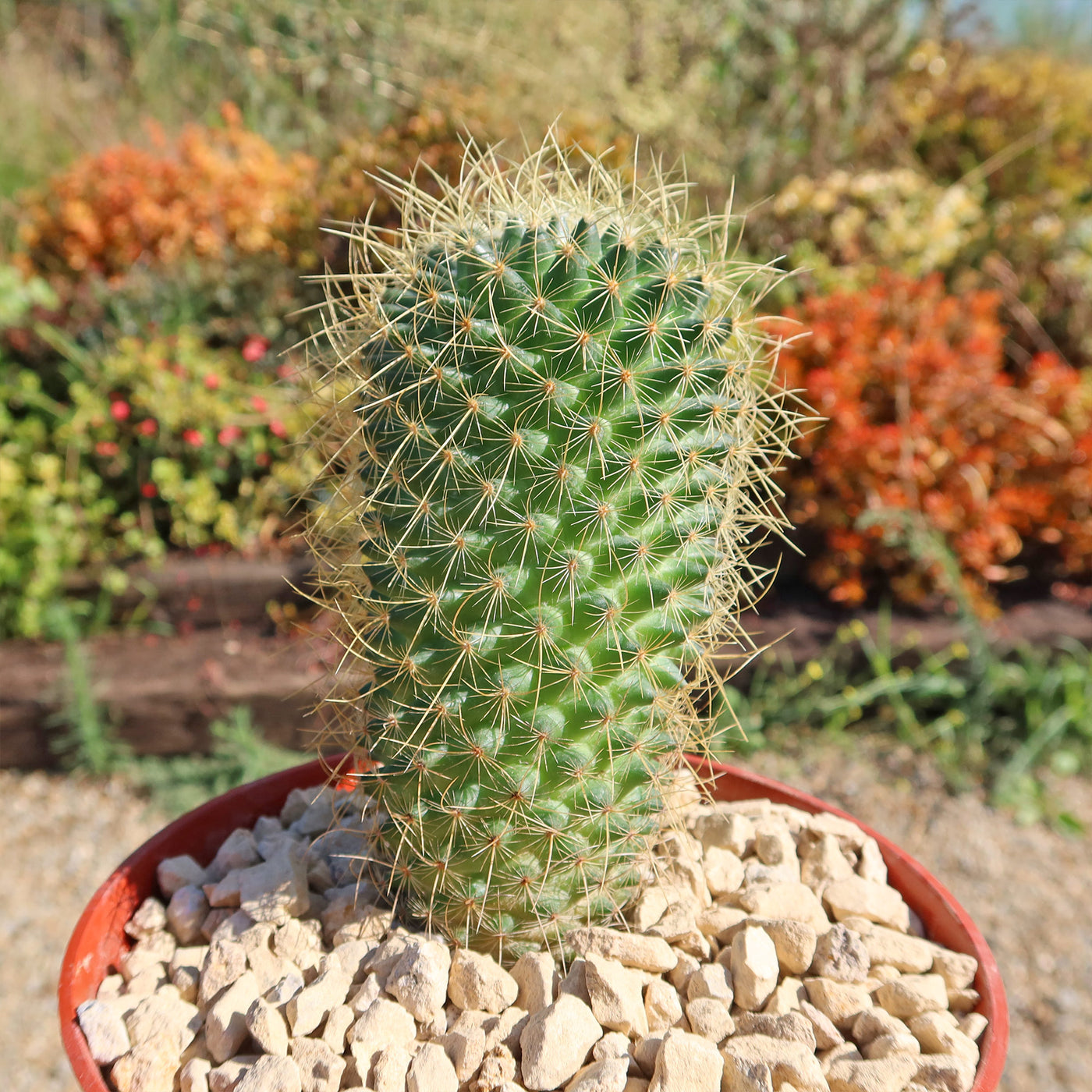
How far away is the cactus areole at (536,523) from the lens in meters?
1.09

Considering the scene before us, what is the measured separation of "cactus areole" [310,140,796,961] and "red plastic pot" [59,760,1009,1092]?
287 millimetres

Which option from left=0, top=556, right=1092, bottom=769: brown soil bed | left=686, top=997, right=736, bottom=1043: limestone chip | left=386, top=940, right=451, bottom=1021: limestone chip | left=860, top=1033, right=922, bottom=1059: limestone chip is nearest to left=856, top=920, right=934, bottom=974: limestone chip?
left=860, top=1033, right=922, bottom=1059: limestone chip

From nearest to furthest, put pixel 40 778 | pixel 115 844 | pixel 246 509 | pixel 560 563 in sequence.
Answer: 1. pixel 560 563
2. pixel 115 844
3. pixel 40 778
4. pixel 246 509

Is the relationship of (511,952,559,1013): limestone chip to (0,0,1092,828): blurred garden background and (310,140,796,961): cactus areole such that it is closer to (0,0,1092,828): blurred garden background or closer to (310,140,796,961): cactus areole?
(310,140,796,961): cactus areole

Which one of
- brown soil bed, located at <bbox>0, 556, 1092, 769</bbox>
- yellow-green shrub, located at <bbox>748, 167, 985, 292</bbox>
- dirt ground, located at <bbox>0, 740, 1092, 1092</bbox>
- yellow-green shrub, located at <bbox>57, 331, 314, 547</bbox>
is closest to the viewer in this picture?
dirt ground, located at <bbox>0, 740, 1092, 1092</bbox>

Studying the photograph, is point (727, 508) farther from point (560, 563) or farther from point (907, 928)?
point (907, 928)

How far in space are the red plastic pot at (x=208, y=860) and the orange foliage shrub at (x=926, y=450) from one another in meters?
2.14

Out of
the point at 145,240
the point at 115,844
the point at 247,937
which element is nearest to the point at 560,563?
the point at 247,937

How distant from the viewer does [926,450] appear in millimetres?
3674

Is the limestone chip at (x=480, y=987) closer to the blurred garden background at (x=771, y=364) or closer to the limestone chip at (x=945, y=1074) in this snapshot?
the limestone chip at (x=945, y=1074)

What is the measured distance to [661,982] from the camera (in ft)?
4.09

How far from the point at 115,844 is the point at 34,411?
1877 millimetres

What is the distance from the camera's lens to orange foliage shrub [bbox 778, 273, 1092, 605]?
3.57 meters

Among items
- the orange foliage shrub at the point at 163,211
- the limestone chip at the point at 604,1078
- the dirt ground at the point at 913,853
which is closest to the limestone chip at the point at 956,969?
the limestone chip at the point at 604,1078
